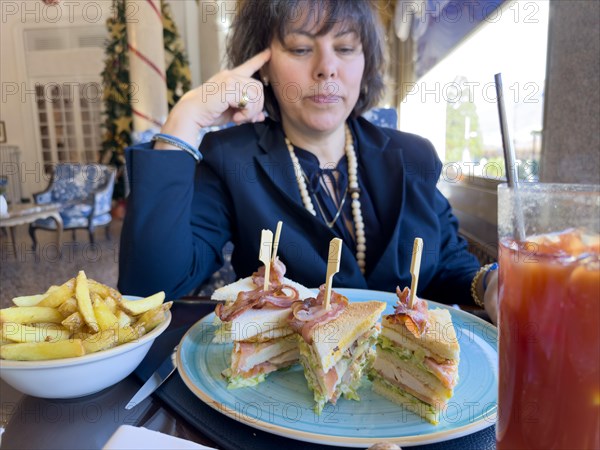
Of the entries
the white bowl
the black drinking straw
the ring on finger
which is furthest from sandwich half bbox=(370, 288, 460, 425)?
the ring on finger

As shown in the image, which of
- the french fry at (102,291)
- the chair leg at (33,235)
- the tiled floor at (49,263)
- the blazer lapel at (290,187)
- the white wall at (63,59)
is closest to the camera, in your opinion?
the french fry at (102,291)

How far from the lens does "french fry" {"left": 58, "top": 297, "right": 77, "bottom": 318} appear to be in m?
0.73

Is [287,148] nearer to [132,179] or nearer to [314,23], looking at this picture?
[314,23]

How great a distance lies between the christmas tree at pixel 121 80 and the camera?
6.88 metres

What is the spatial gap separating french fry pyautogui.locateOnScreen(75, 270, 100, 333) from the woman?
42cm

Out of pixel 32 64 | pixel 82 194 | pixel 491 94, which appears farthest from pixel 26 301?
pixel 82 194

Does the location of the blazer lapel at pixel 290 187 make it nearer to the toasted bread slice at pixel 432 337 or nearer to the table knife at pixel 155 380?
the toasted bread slice at pixel 432 337

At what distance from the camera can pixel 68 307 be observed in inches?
28.9

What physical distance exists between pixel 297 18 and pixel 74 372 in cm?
117

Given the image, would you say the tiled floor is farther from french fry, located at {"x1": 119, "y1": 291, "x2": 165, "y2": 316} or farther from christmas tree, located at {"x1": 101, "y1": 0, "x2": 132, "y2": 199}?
french fry, located at {"x1": 119, "y1": 291, "x2": 165, "y2": 316}

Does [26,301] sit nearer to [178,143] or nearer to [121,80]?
[178,143]

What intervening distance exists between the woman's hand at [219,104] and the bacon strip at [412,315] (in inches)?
30.9

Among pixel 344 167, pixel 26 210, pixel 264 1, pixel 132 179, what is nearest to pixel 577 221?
pixel 132 179

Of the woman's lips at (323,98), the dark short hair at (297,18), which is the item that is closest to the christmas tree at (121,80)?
the dark short hair at (297,18)
